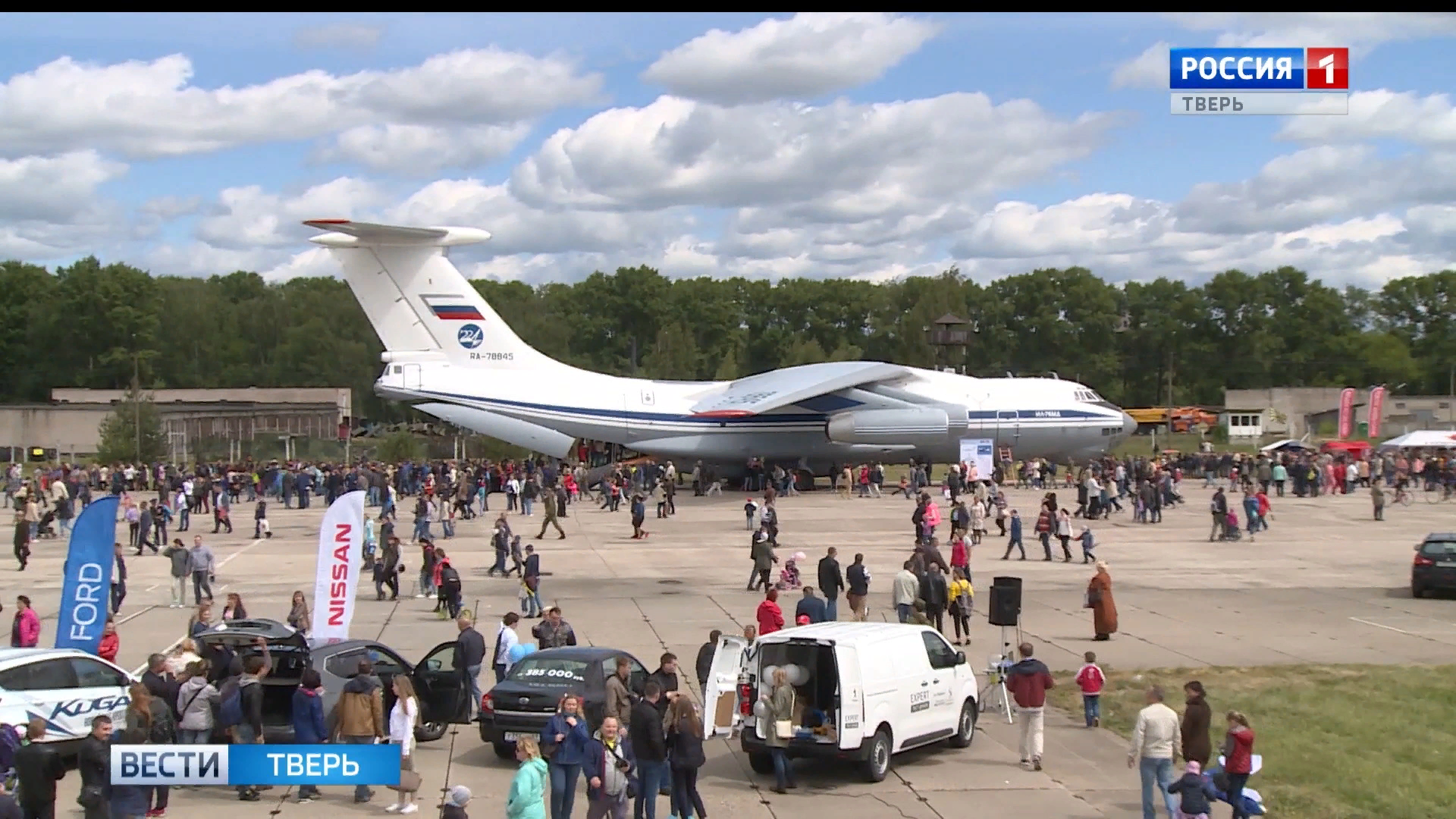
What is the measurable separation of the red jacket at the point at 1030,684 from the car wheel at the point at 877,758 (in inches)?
54.9

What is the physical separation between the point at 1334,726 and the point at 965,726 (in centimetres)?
411

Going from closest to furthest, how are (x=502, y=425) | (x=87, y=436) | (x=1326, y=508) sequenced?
(x=1326, y=508) < (x=502, y=425) < (x=87, y=436)

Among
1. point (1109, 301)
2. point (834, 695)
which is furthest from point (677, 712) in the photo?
point (1109, 301)

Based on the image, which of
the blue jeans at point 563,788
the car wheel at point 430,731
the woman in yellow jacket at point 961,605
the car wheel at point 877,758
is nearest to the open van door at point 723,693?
the car wheel at point 877,758

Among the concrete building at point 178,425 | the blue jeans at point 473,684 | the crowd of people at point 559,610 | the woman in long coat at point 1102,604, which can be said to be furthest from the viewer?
the concrete building at point 178,425

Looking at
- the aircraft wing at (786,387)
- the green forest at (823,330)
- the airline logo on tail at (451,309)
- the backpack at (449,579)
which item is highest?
the green forest at (823,330)

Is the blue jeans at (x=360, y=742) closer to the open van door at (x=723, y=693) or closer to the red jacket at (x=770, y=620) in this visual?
the open van door at (x=723, y=693)

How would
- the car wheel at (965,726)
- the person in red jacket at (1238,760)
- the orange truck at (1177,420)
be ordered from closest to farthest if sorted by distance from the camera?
the person in red jacket at (1238,760), the car wheel at (965,726), the orange truck at (1177,420)

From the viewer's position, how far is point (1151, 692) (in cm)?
1148

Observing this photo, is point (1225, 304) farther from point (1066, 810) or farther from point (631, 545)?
point (1066, 810)

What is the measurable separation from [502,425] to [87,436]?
40502mm

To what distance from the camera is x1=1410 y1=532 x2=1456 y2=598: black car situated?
23703 mm

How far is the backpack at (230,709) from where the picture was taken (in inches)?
476

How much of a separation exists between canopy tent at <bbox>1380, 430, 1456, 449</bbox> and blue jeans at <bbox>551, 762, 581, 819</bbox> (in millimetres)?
56816
